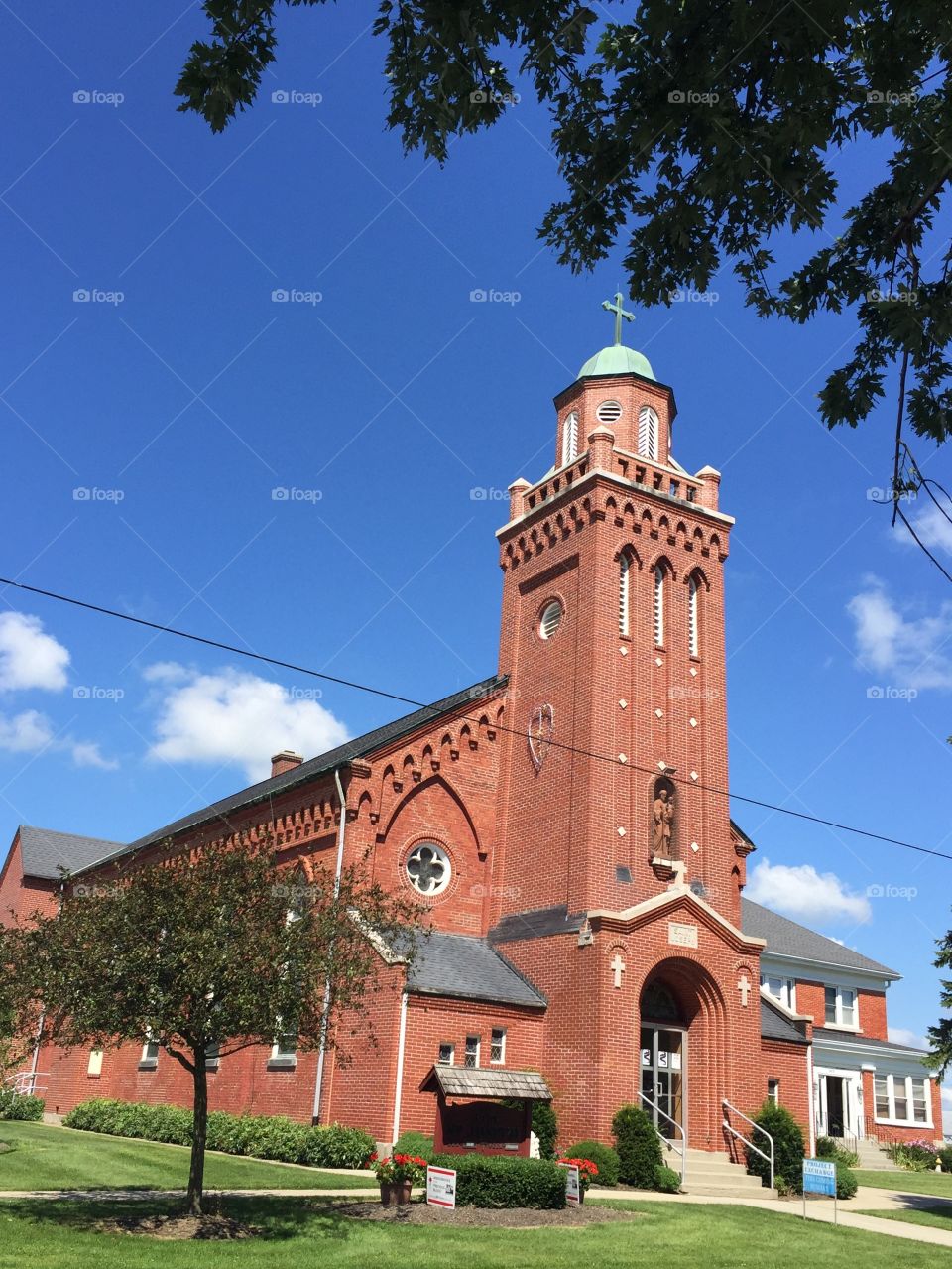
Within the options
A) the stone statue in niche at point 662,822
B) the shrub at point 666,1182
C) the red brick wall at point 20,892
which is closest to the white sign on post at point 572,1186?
the shrub at point 666,1182

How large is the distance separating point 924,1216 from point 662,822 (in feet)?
33.6

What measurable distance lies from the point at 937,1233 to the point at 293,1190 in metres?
11.4

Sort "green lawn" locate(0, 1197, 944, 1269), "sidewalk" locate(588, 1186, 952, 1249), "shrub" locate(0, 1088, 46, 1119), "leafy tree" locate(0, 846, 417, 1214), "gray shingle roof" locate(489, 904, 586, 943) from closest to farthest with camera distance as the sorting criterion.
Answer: "green lawn" locate(0, 1197, 944, 1269) → "leafy tree" locate(0, 846, 417, 1214) → "sidewalk" locate(588, 1186, 952, 1249) → "gray shingle roof" locate(489, 904, 586, 943) → "shrub" locate(0, 1088, 46, 1119)

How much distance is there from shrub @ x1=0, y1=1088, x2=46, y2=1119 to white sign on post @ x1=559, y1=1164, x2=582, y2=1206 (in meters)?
24.5

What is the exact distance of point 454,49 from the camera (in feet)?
23.2

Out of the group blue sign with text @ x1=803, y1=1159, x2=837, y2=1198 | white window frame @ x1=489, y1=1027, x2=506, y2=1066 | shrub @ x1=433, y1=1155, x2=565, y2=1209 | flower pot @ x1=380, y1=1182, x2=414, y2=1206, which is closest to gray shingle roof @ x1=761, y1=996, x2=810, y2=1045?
white window frame @ x1=489, y1=1027, x2=506, y2=1066

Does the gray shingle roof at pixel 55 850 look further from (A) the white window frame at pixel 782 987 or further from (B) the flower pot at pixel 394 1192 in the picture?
(B) the flower pot at pixel 394 1192

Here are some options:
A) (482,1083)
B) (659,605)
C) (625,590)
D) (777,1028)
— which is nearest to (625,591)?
(625,590)

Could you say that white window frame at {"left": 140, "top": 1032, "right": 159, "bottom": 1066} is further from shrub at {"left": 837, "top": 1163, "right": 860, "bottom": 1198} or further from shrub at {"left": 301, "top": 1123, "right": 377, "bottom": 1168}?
shrub at {"left": 837, "top": 1163, "right": 860, "bottom": 1198}

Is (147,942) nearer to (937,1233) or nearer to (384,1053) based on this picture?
(384,1053)

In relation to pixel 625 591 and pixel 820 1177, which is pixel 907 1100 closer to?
pixel 625 591

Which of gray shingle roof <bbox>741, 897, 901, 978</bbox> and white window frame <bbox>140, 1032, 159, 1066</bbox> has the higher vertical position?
gray shingle roof <bbox>741, 897, 901, 978</bbox>

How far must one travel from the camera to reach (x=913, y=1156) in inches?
1524

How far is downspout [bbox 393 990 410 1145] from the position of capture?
2284 cm
